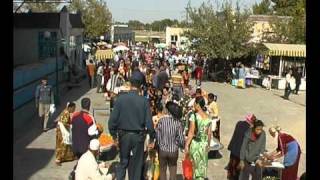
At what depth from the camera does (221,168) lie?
11.0 meters

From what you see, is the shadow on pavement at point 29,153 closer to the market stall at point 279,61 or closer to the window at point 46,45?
the window at point 46,45

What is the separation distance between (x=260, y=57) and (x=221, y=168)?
26.7 metres

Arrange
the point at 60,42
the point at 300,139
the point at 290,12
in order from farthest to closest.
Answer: the point at 290,12
the point at 60,42
the point at 300,139

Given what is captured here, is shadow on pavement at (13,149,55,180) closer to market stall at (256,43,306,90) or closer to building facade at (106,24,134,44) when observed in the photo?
market stall at (256,43,306,90)

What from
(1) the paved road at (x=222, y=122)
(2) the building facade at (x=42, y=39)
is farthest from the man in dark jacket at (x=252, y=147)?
(2) the building facade at (x=42, y=39)

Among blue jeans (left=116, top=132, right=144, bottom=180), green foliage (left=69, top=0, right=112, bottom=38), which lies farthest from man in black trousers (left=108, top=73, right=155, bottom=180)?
green foliage (left=69, top=0, right=112, bottom=38)

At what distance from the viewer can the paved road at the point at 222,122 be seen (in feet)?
34.5

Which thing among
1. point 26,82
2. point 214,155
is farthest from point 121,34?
point 214,155

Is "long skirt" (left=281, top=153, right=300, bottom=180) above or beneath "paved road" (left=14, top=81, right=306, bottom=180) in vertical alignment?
above

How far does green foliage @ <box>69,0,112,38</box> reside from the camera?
2373 inches

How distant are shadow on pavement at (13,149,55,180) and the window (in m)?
16.9

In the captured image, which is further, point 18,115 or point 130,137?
point 18,115
